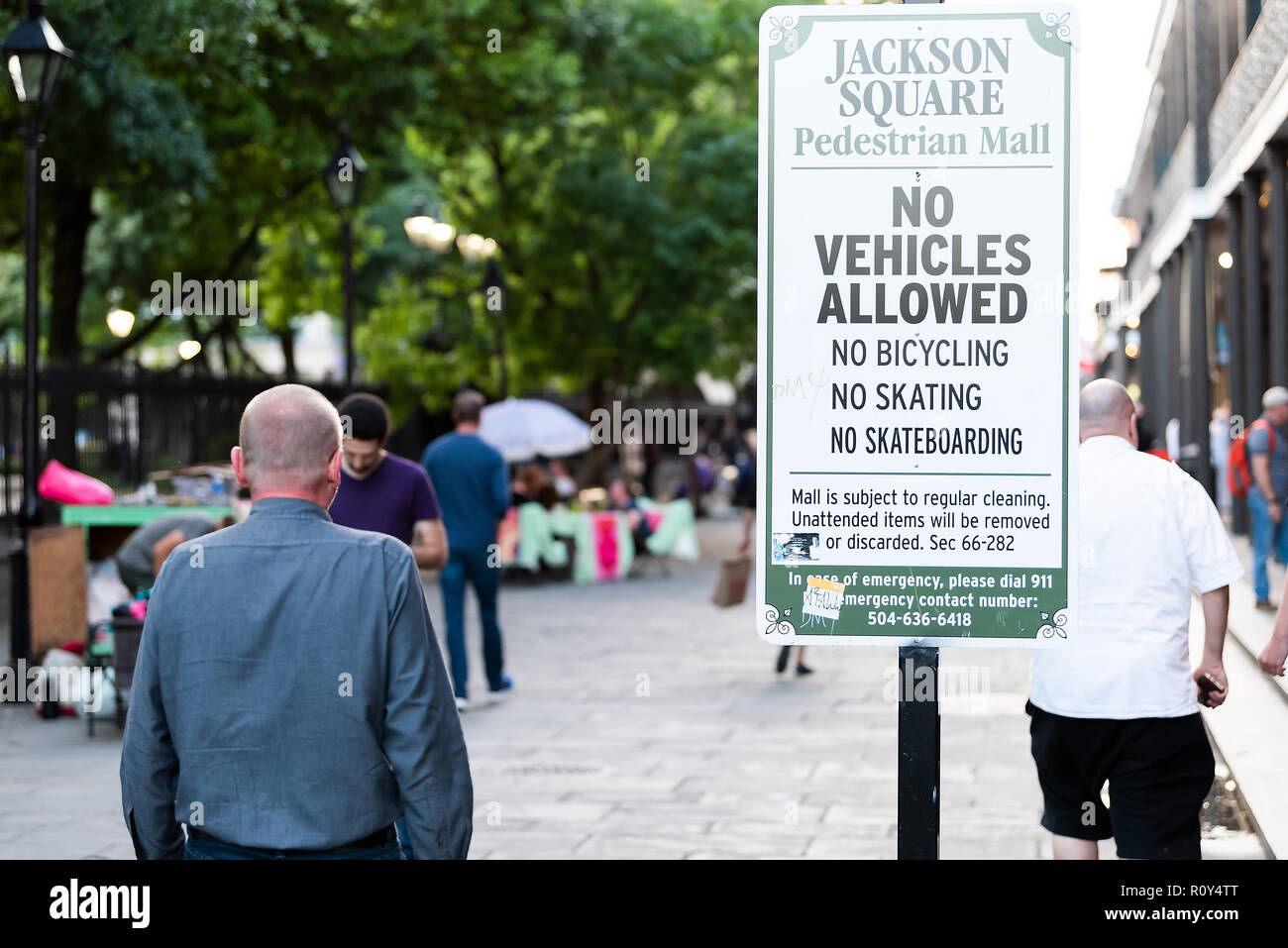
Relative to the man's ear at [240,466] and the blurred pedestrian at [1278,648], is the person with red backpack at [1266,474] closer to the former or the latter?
the blurred pedestrian at [1278,648]

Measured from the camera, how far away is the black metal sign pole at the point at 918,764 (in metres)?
3.30

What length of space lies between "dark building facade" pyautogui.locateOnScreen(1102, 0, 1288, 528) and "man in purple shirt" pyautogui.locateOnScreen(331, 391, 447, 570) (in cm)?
982

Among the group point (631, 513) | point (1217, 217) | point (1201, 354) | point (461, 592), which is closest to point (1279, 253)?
point (1201, 354)

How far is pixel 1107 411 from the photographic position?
4746 mm

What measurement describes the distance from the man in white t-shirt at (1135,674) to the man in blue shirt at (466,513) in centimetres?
649

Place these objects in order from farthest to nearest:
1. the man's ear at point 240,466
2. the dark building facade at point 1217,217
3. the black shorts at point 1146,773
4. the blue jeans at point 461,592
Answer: the dark building facade at point 1217,217
the blue jeans at point 461,592
the black shorts at point 1146,773
the man's ear at point 240,466

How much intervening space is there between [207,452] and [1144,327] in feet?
88.3

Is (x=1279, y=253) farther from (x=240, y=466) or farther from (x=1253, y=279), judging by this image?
(x=240, y=466)

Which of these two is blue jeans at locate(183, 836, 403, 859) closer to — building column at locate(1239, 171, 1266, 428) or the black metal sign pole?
the black metal sign pole

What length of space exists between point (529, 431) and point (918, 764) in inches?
723

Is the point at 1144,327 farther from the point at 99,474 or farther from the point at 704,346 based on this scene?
the point at 99,474

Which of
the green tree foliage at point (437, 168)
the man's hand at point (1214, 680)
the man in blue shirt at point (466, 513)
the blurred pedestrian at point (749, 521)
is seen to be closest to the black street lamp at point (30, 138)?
the man in blue shirt at point (466, 513)

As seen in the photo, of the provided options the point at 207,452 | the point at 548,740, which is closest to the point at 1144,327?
the point at 207,452

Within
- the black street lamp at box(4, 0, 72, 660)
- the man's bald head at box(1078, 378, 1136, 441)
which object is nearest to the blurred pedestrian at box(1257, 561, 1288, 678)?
the man's bald head at box(1078, 378, 1136, 441)
